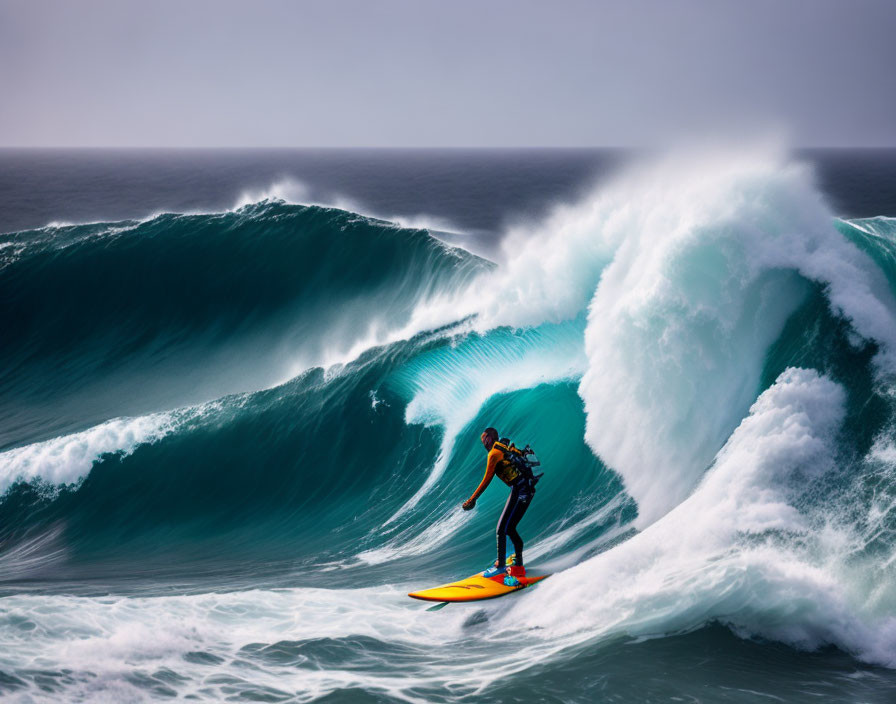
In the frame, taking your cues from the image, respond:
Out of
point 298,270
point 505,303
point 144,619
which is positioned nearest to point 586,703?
point 144,619

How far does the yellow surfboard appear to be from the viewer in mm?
6758

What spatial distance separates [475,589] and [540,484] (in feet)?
8.33

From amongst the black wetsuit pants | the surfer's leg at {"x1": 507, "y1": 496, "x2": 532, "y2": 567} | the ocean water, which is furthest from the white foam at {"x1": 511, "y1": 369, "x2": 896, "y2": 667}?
the black wetsuit pants

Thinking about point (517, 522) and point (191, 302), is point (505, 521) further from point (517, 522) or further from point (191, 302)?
point (191, 302)

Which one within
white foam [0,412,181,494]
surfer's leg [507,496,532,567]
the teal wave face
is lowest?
surfer's leg [507,496,532,567]

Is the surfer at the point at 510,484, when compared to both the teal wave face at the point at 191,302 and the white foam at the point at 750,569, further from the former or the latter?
the teal wave face at the point at 191,302

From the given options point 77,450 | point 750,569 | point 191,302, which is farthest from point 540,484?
point 191,302

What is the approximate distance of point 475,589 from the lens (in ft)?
22.6

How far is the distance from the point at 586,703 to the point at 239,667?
2.65m

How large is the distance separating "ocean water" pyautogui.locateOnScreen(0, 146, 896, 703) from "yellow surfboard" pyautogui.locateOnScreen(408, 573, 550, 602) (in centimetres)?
12

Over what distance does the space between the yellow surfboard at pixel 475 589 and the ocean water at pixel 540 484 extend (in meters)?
0.12

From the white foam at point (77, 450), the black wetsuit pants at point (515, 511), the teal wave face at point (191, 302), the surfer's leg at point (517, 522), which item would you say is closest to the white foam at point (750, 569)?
the surfer's leg at point (517, 522)

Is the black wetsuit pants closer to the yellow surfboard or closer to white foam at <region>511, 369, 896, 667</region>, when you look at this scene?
the yellow surfboard

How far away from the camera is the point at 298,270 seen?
58.9 ft
